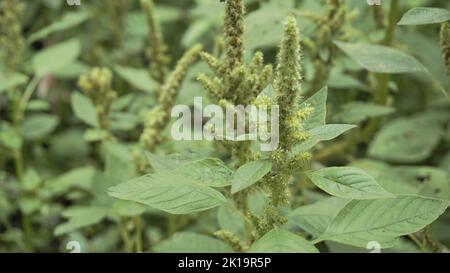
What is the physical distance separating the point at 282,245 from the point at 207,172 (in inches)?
6.2

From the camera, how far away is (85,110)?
1920mm

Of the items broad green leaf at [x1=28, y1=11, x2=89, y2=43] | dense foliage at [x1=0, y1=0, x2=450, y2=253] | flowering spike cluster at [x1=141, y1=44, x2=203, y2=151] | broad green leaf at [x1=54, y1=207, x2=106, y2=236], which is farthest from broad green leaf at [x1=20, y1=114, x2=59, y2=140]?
flowering spike cluster at [x1=141, y1=44, x2=203, y2=151]

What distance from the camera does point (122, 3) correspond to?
243 cm

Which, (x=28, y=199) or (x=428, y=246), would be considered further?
(x=28, y=199)

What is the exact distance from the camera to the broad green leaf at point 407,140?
2.02m

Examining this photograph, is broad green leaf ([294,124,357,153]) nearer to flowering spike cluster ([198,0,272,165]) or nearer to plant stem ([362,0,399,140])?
flowering spike cluster ([198,0,272,165])

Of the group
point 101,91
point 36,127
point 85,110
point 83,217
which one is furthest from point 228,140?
point 36,127

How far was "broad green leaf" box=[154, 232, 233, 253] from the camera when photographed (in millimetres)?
1403

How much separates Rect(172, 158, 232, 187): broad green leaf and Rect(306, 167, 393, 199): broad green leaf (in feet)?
0.43

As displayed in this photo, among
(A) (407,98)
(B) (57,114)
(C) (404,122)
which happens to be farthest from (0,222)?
(A) (407,98)

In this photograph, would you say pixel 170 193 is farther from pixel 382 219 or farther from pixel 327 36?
pixel 327 36

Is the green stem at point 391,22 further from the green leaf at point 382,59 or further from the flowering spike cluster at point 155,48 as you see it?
the flowering spike cluster at point 155,48

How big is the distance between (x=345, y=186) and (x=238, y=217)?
450mm

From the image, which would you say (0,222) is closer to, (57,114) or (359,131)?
(57,114)
